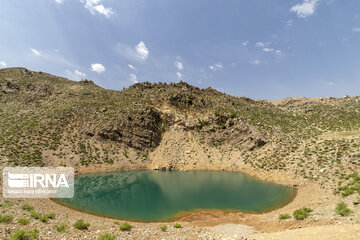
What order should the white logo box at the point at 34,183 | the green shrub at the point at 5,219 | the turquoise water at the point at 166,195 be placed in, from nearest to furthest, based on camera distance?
the green shrub at the point at 5,219 < the turquoise water at the point at 166,195 < the white logo box at the point at 34,183

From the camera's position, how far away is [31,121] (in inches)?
1921

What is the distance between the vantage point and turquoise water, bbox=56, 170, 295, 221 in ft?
74.7

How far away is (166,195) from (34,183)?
2053cm

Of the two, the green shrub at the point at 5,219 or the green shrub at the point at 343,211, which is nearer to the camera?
the green shrub at the point at 5,219

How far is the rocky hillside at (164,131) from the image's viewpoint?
37.5 m

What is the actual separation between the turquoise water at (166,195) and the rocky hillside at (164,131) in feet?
26.9

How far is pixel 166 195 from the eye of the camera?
1136 inches

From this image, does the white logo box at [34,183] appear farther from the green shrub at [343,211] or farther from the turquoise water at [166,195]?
the green shrub at [343,211]

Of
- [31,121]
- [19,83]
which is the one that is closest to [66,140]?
[31,121]

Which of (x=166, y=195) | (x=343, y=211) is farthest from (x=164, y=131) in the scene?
(x=343, y=211)

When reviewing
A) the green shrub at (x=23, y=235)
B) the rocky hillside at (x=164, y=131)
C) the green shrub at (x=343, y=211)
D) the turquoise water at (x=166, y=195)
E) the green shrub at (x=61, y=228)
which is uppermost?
the rocky hillside at (x=164, y=131)

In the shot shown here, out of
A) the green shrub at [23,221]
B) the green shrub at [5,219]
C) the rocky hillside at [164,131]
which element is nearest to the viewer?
the green shrub at [5,219]

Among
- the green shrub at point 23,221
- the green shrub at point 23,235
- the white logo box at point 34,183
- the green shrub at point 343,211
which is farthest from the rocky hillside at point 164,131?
the green shrub at point 23,235

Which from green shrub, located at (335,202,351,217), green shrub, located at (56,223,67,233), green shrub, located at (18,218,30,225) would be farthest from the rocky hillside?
green shrub, located at (56,223,67,233)
